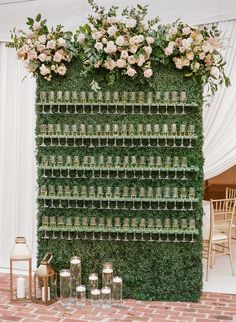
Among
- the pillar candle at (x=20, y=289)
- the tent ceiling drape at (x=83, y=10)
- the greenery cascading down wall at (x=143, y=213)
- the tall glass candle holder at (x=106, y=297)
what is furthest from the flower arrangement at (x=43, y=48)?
the tall glass candle holder at (x=106, y=297)

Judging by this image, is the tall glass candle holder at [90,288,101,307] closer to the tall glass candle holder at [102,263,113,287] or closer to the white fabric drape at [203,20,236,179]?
the tall glass candle holder at [102,263,113,287]

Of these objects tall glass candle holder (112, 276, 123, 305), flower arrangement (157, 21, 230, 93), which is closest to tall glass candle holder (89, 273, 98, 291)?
tall glass candle holder (112, 276, 123, 305)

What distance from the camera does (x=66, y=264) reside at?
5.60m

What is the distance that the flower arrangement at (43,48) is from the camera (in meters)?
5.30

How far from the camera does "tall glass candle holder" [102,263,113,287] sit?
17.5ft

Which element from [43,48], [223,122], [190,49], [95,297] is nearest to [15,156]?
[43,48]

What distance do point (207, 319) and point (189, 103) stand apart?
2.05 m

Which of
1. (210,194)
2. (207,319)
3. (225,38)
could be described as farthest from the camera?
(210,194)

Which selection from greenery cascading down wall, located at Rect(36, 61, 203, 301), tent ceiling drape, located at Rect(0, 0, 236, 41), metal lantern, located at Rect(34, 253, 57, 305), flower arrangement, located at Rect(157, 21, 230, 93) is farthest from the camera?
tent ceiling drape, located at Rect(0, 0, 236, 41)

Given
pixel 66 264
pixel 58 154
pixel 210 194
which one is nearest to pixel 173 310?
pixel 66 264

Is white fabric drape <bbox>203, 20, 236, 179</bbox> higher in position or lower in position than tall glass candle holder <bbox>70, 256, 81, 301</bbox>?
higher

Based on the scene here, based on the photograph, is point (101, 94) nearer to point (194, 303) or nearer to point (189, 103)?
point (189, 103)

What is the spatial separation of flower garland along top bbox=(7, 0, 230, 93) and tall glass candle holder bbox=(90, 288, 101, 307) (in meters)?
2.01

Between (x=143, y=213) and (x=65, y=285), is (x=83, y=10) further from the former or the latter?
(x=65, y=285)
